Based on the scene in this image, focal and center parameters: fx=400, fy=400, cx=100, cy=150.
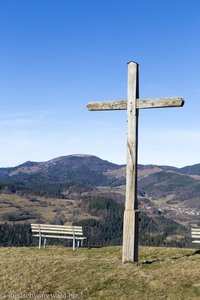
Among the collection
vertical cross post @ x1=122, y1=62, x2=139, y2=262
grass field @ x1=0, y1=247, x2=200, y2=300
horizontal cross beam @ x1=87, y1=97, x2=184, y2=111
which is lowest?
grass field @ x1=0, y1=247, x2=200, y2=300

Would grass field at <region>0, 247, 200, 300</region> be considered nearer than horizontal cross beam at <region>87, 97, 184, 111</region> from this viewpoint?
Yes

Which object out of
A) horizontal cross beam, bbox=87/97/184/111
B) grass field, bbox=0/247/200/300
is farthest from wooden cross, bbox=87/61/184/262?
grass field, bbox=0/247/200/300

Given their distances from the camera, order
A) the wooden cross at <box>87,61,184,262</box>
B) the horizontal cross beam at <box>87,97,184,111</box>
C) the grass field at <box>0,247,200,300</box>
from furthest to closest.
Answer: the wooden cross at <box>87,61,184,262</box>
the horizontal cross beam at <box>87,97,184,111</box>
the grass field at <box>0,247,200,300</box>

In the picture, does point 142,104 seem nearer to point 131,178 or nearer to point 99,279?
point 131,178

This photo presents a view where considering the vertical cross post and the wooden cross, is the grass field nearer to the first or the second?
the vertical cross post

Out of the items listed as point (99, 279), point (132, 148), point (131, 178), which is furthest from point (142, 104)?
point (99, 279)

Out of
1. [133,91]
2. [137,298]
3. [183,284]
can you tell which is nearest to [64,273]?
[137,298]

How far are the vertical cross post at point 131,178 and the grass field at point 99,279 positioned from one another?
2.28 ft

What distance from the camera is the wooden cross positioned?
15.0 m

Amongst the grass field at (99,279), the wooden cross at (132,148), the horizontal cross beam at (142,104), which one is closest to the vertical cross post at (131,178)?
the wooden cross at (132,148)

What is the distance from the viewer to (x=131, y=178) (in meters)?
15.3

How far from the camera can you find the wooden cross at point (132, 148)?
14983mm

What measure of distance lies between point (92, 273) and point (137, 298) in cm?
250

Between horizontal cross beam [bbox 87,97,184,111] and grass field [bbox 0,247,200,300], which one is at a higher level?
horizontal cross beam [bbox 87,97,184,111]
